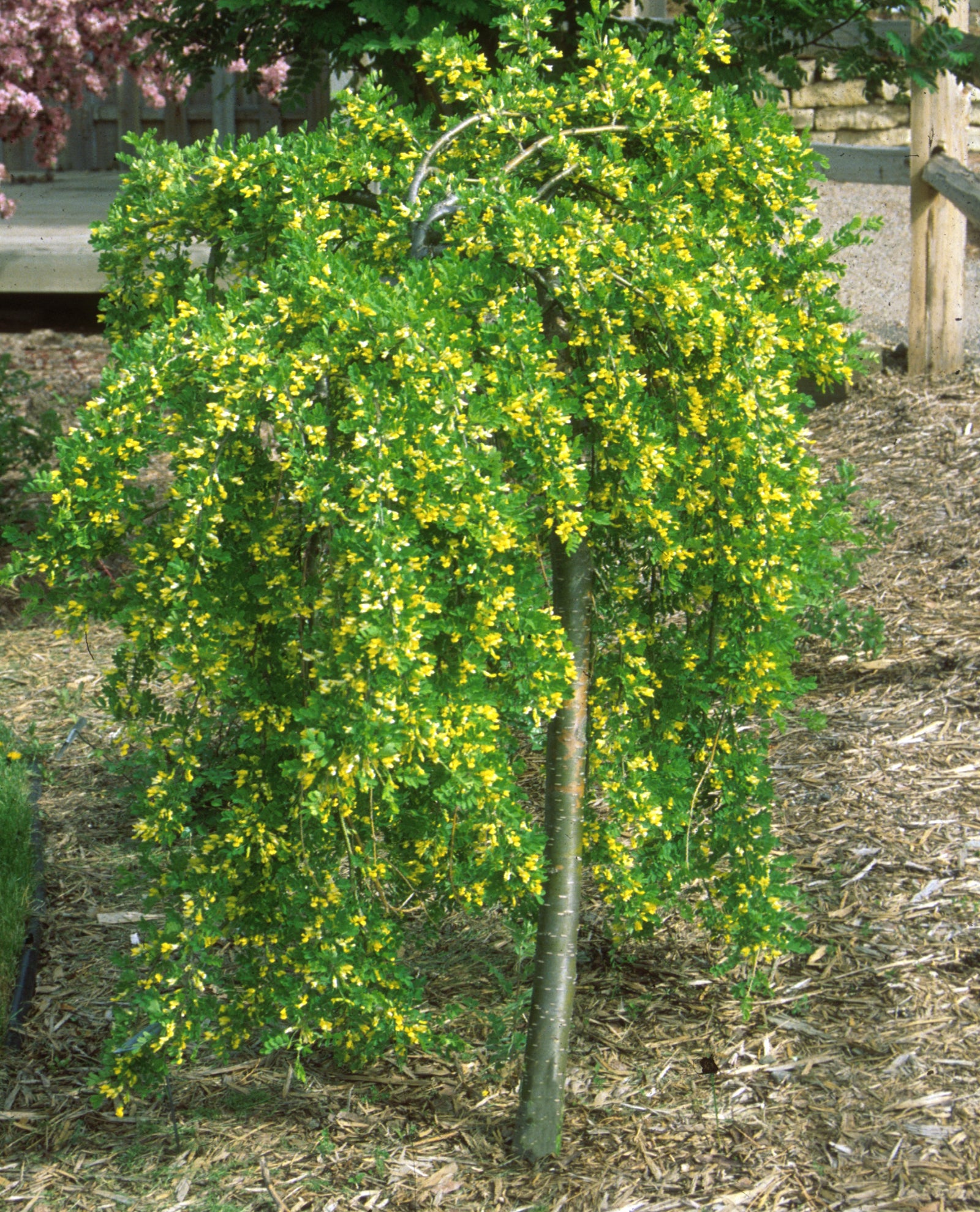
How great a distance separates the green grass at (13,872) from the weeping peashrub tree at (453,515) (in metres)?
0.52

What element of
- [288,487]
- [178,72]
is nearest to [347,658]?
[288,487]

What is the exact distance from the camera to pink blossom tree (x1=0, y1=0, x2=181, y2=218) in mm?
6164

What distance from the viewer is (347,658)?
1.86 m

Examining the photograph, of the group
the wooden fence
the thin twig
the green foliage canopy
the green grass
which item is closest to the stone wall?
the green foliage canopy

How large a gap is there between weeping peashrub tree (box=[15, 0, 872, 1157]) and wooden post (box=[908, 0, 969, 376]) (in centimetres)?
380

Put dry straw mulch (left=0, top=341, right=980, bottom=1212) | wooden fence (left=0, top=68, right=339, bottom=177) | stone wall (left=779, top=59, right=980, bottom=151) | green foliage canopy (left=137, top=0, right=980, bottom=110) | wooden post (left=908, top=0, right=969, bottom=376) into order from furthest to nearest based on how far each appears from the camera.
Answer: wooden fence (left=0, top=68, right=339, bottom=177) < stone wall (left=779, top=59, right=980, bottom=151) < wooden post (left=908, top=0, right=969, bottom=376) < green foliage canopy (left=137, top=0, right=980, bottom=110) < dry straw mulch (left=0, top=341, right=980, bottom=1212)

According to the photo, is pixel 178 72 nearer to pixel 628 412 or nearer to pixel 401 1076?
pixel 628 412

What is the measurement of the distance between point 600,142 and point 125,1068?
6.15 ft

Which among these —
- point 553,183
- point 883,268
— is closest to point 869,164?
point 883,268

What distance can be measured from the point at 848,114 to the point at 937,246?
1.55m

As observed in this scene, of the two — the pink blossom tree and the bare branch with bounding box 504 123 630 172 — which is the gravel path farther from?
the bare branch with bounding box 504 123 630 172

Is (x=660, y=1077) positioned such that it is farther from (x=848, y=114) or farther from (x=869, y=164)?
(x=848, y=114)

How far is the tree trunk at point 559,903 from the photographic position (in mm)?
2400

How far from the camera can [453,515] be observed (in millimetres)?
1896
